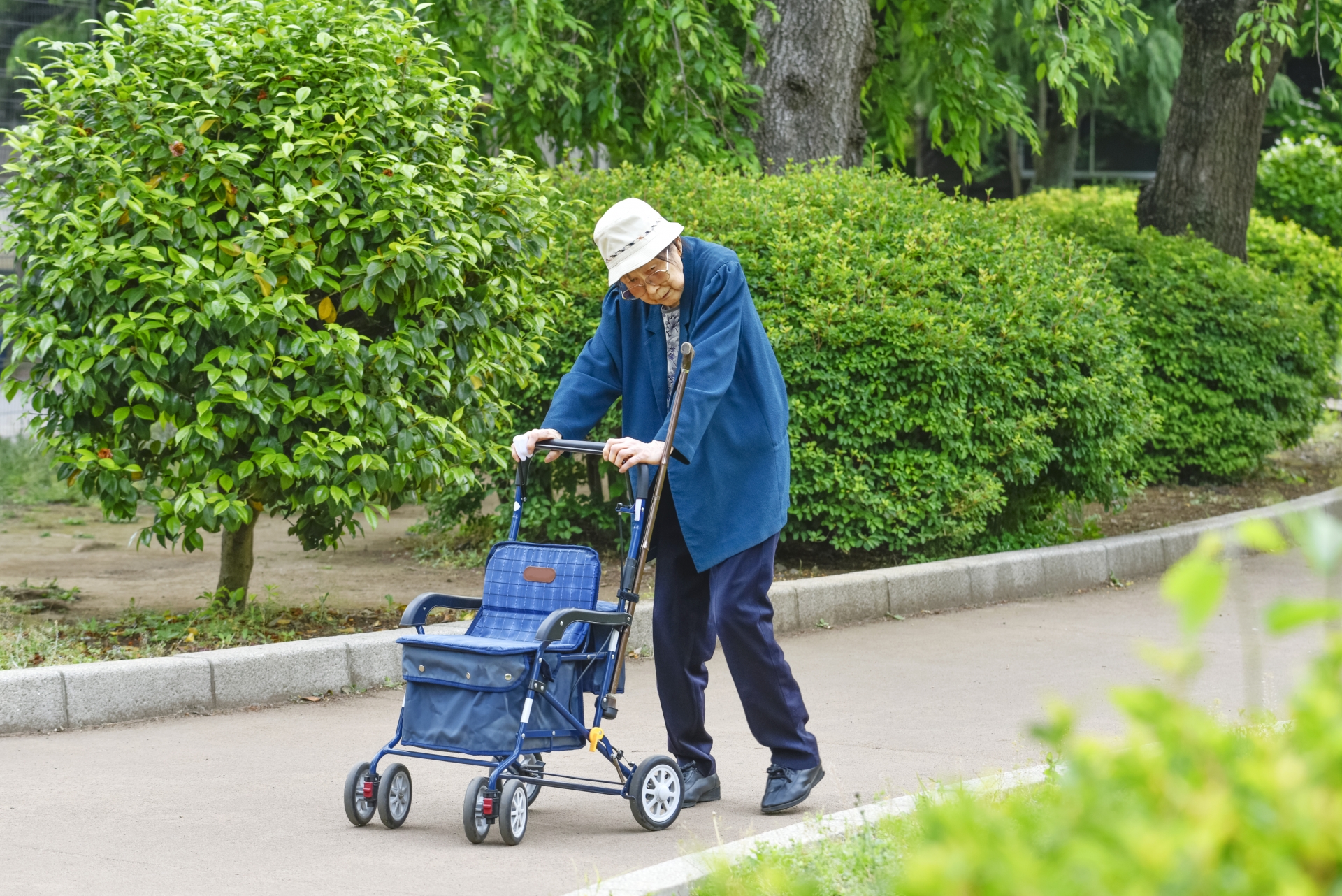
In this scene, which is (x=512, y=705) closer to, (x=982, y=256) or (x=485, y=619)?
(x=485, y=619)

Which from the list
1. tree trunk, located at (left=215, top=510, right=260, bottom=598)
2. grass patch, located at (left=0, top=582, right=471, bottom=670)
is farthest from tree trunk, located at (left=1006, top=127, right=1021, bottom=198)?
tree trunk, located at (left=215, top=510, right=260, bottom=598)

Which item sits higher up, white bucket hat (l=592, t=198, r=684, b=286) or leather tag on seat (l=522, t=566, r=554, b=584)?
white bucket hat (l=592, t=198, r=684, b=286)

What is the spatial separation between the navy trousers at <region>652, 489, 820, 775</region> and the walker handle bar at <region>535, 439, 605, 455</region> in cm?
36

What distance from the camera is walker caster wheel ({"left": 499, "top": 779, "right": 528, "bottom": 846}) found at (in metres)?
4.08

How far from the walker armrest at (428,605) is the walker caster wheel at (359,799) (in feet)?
1.46

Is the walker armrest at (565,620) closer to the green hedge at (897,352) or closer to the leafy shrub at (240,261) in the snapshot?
the leafy shrub at (240,261)

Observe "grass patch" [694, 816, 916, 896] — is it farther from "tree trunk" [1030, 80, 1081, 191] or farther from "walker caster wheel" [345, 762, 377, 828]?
"tree trunk" [1030, 80, 1081, 191]

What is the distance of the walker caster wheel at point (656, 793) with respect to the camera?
4223mm

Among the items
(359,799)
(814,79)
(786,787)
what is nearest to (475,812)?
(359,799)

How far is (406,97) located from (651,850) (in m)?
3.78

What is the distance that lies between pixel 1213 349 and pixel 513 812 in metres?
8.55

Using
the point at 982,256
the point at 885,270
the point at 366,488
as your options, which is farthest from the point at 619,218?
the point at 982,256

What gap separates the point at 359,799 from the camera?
4.29 meters

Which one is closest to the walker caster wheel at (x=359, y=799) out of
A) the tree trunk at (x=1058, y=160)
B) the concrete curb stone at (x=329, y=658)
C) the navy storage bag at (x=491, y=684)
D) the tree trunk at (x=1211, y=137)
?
the navy storage bag at (x=491, y=684)
